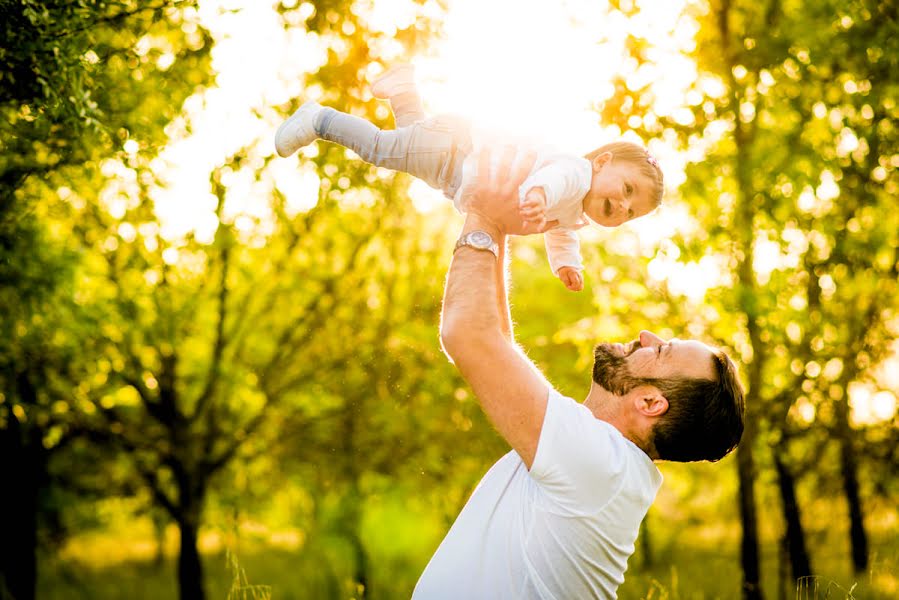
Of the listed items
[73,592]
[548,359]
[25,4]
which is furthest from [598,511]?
[73,592]

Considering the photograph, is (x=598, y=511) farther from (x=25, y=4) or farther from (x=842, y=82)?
(x=842, y=82)

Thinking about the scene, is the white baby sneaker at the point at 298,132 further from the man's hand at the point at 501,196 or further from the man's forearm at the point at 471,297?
the man's forearm at the point at 471,297

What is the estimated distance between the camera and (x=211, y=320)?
1005 centimetres

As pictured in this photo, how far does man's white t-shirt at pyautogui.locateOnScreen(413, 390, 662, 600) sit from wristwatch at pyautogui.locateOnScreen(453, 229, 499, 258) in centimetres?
45

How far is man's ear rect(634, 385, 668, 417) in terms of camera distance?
9.09 feet

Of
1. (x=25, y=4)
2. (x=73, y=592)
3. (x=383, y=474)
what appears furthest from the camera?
(x=73, y=592)

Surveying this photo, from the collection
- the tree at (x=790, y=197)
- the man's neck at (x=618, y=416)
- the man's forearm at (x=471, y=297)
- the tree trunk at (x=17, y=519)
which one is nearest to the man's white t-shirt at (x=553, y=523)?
the man's neck at (x=618, y=416)

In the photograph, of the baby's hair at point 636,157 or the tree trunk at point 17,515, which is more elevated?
the baby's hair at point 636,157

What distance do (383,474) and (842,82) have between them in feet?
22.2

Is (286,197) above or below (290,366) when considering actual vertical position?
above

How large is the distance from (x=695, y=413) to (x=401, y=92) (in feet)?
5.85

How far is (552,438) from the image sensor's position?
8.17 ft

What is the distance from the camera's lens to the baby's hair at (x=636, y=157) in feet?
12.6

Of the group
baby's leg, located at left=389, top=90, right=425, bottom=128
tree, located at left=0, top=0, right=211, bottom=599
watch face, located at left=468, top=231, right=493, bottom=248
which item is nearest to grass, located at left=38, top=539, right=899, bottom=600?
tree, located at left=0, top=0, right=211, bottom=599
